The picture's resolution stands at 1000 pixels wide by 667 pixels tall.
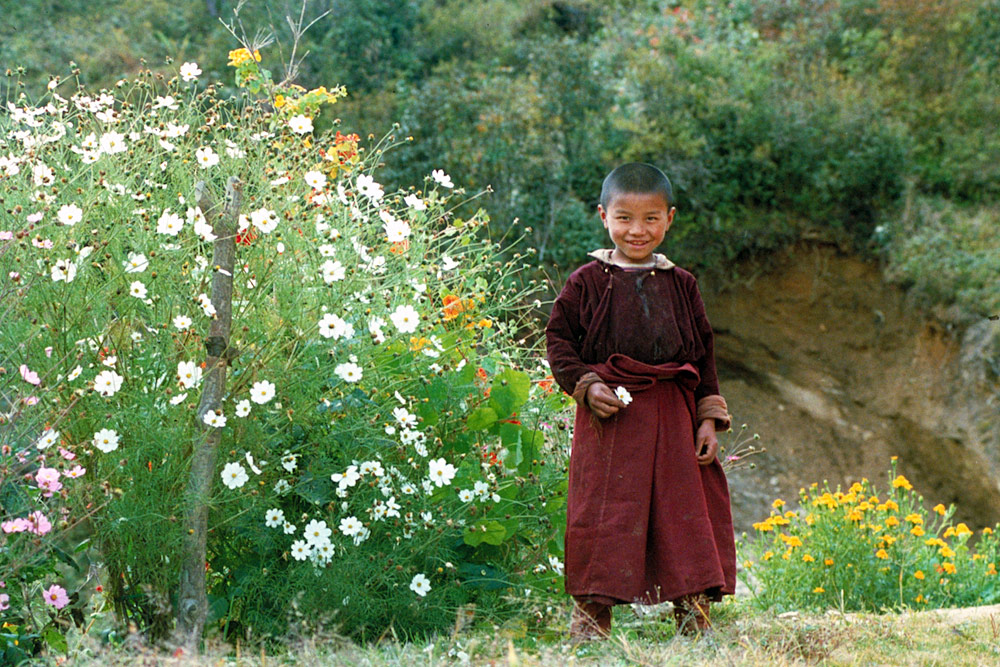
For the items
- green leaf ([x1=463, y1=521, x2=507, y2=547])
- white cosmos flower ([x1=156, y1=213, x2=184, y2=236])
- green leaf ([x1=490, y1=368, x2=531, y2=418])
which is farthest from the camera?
green leaf ([x1=490, y1=368, x2=531, y2=418])

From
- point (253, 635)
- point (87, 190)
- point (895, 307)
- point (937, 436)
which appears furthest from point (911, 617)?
point (895, 307)

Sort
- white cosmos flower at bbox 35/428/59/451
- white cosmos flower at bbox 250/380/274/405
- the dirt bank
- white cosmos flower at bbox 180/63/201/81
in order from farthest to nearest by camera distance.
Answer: the dirt bank, white cosmos flower at bbox 180/63/201/81, white cosmos flower at bbox 250/380/274/405, white cosmos flower at bbox 35/428/59/451

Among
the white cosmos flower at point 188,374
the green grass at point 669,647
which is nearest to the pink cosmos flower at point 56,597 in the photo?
the green grass at point 669,647

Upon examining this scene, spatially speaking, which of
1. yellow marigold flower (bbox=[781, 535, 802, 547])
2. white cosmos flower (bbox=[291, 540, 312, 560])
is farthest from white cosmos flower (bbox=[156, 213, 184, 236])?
yellow marigold flower (bbox=[781, 535, 802, 547])

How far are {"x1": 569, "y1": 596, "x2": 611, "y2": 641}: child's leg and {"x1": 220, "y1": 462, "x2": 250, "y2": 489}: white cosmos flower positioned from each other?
1.02m

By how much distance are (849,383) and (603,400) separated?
6.32 meters

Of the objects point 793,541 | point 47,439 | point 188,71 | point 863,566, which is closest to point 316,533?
point 47,439

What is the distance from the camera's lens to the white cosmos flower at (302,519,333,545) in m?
2.96

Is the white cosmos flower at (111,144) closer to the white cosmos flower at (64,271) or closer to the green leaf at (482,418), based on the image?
the white cosmos flower at (64,271)

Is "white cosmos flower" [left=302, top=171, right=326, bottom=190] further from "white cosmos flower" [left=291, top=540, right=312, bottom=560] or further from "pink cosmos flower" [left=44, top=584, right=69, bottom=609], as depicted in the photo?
"pink cosmos flower" [left=44, top=584, right=69, bottom=609]

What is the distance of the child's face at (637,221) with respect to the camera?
3070 millimetres

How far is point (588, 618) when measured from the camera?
3.06 metres

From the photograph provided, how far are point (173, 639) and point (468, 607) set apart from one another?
834mm

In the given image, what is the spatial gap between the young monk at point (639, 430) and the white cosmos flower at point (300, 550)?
2.43 ft
